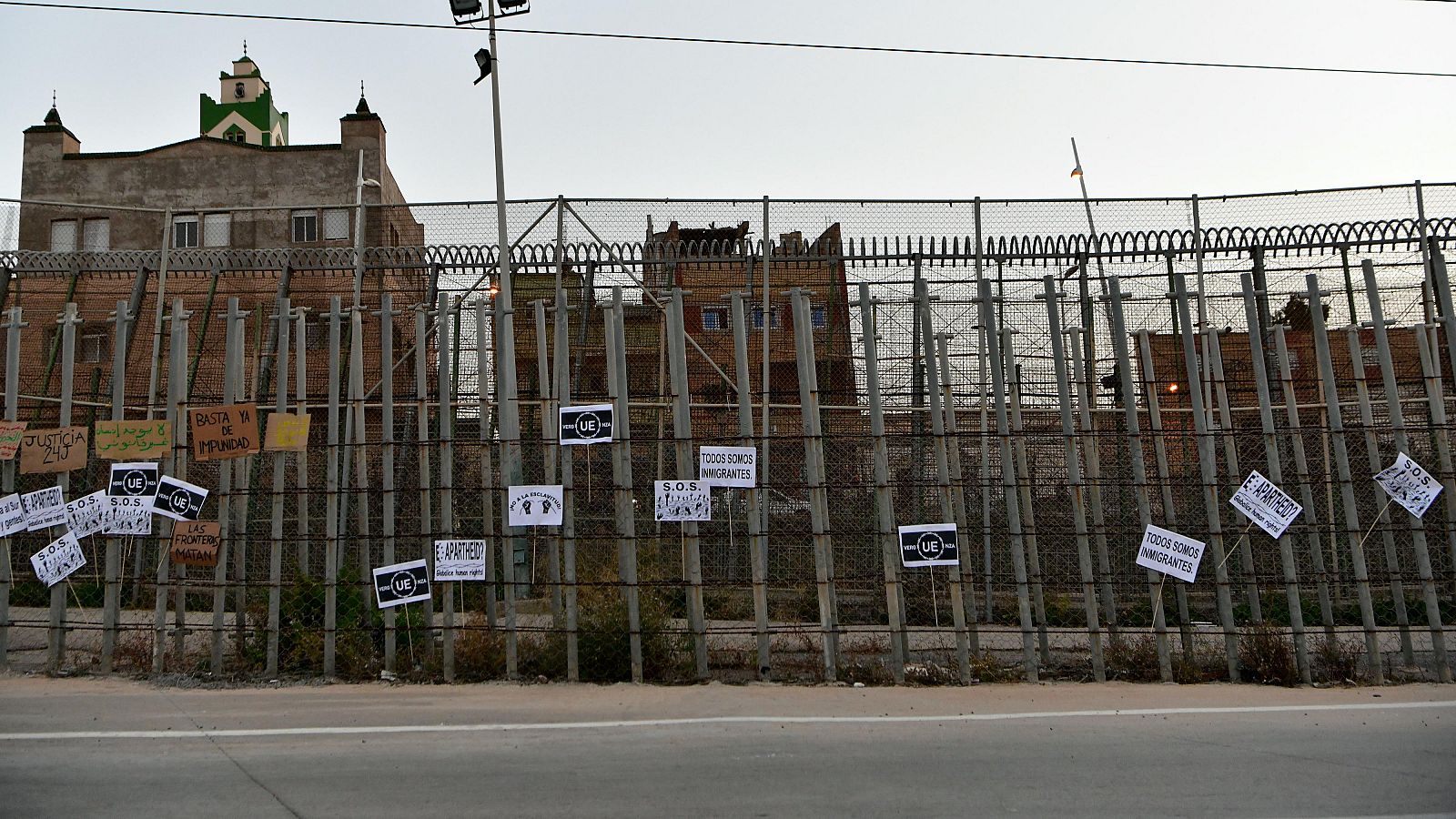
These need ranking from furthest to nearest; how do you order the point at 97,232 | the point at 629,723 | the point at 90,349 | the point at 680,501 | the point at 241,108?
1. the point at 241,108
2. the point at 97,232
3. the point at 90,349
4. the point at 680,501
5. the point at 629,723

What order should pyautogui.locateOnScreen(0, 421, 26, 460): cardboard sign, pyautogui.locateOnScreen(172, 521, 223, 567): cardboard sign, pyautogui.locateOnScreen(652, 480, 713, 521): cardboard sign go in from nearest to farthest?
pyautogui.locateOnScreen(652, 480, 713, 521): cardboard sign
pyautogui.locateOnScreen(172, 521, 223, 567): cardboard sign
pyautogui.locateOnScreen(0, 421, 26, 460): cardboard sign

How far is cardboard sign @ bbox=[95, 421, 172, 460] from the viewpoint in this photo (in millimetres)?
8945

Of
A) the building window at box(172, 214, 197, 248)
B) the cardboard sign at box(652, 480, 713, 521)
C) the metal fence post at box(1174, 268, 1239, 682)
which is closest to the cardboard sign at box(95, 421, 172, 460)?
the cardboard sign at box(652, 480, 713, 521)

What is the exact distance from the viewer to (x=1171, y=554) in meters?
8.62

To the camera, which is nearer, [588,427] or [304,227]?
[588,427]

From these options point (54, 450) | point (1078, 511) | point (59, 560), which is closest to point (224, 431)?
point (54, 450)

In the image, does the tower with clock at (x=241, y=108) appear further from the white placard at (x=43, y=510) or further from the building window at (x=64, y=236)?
the white placard at (x=43, y=510)

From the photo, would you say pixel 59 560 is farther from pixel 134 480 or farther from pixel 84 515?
pixel 134 480

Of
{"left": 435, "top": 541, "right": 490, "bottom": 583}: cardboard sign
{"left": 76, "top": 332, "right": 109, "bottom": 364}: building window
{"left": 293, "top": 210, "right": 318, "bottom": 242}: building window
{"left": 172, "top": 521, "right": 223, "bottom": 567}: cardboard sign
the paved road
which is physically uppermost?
{"left": 293, "top": 210, "right": 318, "bottom": 242}: building window

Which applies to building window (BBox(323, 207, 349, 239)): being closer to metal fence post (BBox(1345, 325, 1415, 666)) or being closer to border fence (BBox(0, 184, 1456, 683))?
border fence (BBox(0, 184, 1456, 683))

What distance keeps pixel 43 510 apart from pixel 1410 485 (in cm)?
1194

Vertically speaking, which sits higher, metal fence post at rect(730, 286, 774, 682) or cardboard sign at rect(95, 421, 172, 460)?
cardboard sign at rect(95, 421, 172, 460)

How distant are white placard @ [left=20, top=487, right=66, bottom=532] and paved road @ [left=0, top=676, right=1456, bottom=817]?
1.41 metres

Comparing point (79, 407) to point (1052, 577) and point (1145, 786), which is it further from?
point (1145, 786)
